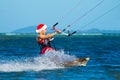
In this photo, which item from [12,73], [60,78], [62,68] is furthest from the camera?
[62,68]

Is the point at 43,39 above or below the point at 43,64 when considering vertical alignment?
above

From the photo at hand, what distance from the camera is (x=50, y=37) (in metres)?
25.3

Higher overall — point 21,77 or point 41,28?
point 41,28

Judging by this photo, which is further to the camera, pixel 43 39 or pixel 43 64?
pixel 43 64

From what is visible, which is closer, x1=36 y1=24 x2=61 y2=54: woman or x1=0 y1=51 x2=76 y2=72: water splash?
x1=36 y1=24 x2=61 y2=54: woman

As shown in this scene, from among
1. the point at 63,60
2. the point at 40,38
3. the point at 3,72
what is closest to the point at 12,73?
the point at 3,72

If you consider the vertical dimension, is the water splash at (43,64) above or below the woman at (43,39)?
below

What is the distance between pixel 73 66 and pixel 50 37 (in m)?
3.70

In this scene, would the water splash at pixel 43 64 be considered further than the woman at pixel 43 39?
Yes

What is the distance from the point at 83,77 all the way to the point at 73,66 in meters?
4.99

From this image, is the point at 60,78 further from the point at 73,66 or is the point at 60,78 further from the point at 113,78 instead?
the point at 73,66

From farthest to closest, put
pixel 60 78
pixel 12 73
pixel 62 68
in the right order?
pixel 62 68
pixel 12 73
pixel 60 78

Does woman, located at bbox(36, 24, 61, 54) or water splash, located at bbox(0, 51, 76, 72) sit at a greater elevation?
woman, located at bbox(36, 24, 61, 54)

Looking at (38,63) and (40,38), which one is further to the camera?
(38,63)
